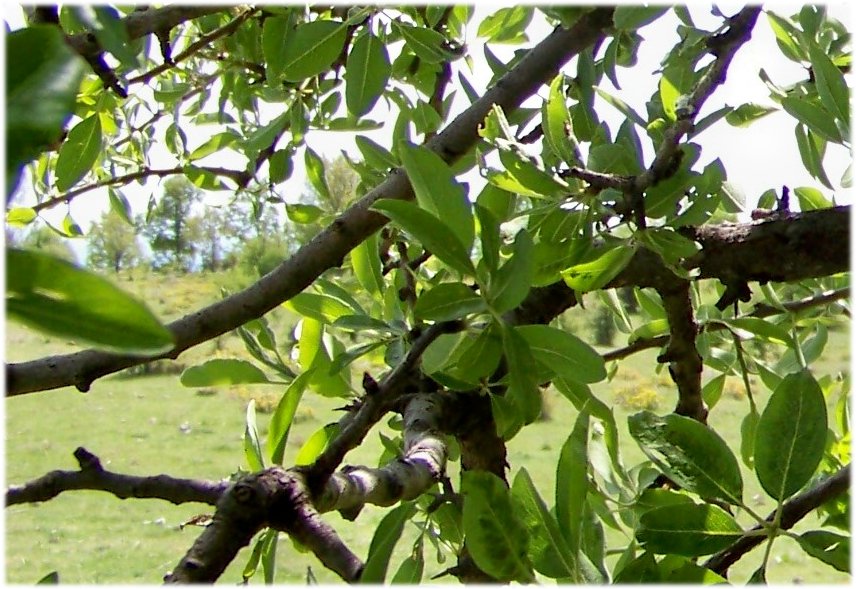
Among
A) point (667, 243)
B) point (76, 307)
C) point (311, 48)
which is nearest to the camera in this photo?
point (76, 307)

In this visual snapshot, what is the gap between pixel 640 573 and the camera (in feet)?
0.84

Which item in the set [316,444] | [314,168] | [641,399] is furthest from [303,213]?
[641,399]

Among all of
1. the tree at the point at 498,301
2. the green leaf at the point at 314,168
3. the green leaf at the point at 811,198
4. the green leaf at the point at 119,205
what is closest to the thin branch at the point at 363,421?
the tree at the point at 498,301

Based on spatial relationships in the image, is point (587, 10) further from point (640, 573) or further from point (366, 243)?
point (640, 573)

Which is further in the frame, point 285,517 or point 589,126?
point 589,126

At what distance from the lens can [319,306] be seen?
1.34ft

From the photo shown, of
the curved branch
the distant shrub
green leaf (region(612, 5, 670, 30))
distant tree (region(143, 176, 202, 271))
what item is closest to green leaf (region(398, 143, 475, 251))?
the curved branch

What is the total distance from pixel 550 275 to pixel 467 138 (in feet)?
0.38

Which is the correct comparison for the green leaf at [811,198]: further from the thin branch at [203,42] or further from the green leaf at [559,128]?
the thin branch at [203,42]

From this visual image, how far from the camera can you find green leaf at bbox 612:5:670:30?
416mm

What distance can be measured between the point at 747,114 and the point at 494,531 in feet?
1.24

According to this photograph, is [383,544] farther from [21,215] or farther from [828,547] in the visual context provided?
[21,215]

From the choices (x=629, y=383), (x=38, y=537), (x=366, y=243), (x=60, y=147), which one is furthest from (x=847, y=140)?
(x=38, y=537)

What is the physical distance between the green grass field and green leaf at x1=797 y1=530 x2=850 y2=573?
1.82 metres
